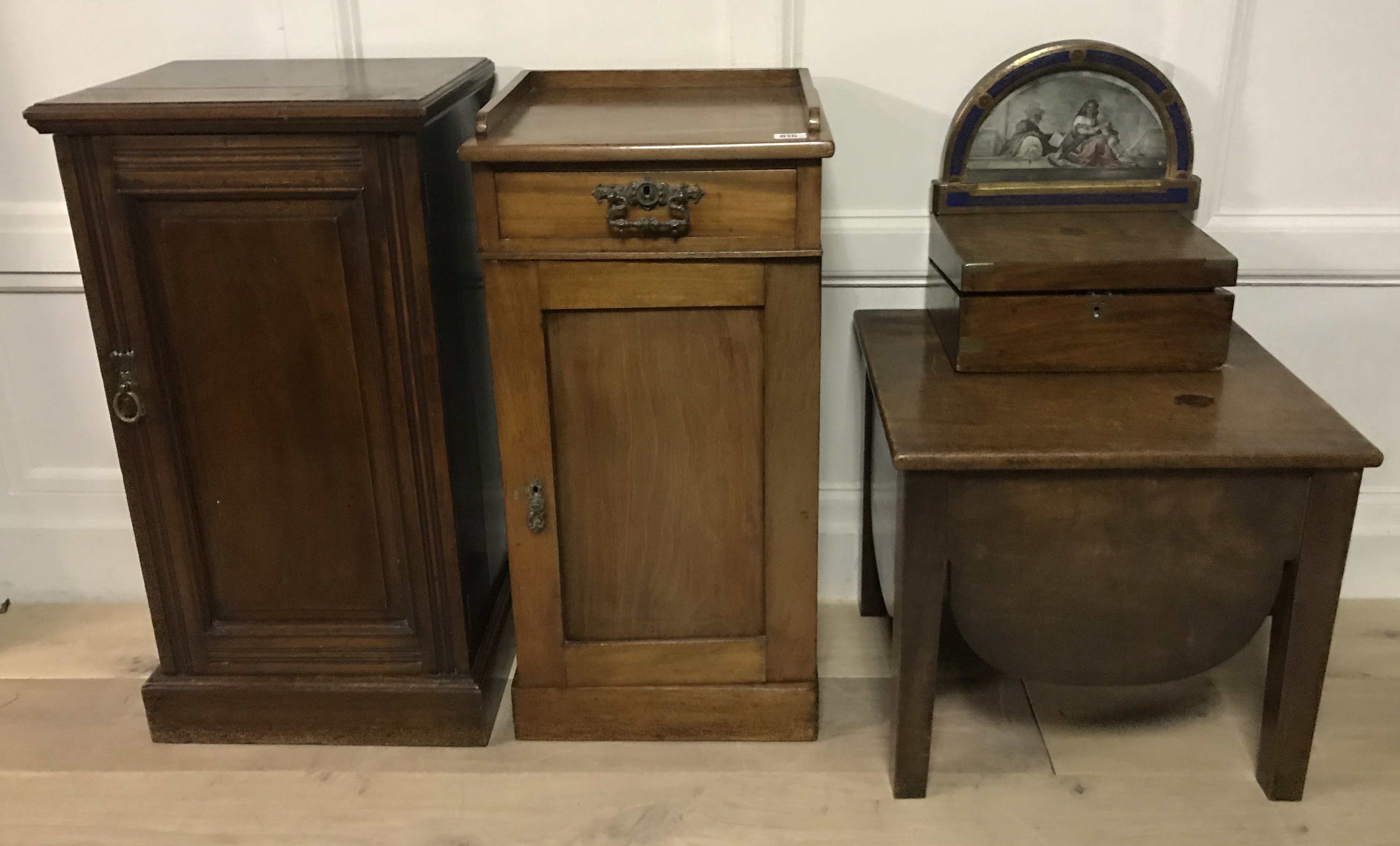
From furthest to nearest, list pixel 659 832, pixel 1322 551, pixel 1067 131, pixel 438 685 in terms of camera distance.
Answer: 1. pixel 1067 131
2. pixel 438 685
3. pixel 659 832
4. pixel 1322 551

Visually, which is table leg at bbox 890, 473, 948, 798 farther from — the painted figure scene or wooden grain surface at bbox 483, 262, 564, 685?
the painted figure scene

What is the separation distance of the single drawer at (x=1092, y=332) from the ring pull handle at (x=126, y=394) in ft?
3.92

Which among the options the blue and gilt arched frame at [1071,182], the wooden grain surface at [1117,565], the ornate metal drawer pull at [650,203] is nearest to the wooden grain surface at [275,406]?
the ornate metal drawer pull at [650,203]

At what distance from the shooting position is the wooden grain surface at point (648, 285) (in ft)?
5.09

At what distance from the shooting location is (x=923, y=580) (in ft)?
5.13

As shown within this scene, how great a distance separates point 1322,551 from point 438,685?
129 centimetres

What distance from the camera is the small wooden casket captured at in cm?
167

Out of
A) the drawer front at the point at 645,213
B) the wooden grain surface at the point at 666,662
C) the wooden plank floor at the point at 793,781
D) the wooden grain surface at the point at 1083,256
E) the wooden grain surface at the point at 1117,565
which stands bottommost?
Answer: the wooden plank floor at the point at 793,781

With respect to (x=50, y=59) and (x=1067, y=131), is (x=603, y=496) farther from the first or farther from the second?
(x=50, y=59)

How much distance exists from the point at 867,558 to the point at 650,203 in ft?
3.13

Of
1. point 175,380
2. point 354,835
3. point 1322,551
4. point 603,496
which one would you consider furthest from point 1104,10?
point 354,835

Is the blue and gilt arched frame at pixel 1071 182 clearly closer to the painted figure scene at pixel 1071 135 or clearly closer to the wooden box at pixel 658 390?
the painted figure scene at pixel 1071 135

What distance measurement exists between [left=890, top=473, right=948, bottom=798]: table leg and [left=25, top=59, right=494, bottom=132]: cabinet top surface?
817 mm

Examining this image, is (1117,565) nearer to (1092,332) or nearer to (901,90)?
(1092,332)
